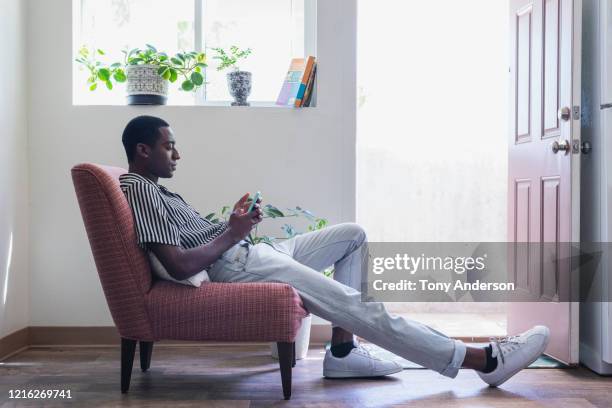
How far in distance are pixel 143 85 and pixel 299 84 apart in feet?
2.43

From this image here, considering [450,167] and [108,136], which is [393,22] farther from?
[108,136]

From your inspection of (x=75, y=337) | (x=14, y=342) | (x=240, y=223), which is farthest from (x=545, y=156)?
(x=14, y=342)

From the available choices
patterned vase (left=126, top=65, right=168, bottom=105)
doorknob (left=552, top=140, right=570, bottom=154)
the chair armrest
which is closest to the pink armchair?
the chair armrest

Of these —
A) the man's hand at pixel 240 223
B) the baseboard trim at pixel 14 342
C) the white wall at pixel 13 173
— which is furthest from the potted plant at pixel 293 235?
the baseboard trim at pixel 14 342

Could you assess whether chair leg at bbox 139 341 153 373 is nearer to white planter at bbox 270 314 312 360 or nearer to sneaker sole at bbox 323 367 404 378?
white planter at bbox 270 314 312 360

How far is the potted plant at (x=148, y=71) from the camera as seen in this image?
10.0 feet

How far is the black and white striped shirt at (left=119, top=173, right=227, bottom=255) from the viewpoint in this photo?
2.09 meters

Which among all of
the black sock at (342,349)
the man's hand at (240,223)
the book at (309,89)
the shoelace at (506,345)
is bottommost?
the black sock at (342,349)

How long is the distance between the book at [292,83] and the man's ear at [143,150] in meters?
0.99

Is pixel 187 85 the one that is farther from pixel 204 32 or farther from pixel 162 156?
pixel 162 156

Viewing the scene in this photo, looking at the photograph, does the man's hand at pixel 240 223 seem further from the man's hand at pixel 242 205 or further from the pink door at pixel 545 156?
the pink door at pixel 545 156

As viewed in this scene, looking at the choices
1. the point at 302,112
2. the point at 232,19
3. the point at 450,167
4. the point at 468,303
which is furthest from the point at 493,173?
the point at 232,19

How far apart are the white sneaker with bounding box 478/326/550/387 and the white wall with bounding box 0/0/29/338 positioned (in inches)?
79.8

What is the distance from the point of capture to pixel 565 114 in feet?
8.52
